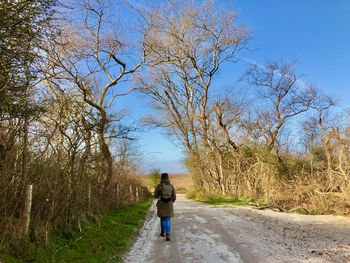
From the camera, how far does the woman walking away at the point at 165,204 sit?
7594 mm

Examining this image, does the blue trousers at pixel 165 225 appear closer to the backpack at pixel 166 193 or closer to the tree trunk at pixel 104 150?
the backpack at pixel 166 193

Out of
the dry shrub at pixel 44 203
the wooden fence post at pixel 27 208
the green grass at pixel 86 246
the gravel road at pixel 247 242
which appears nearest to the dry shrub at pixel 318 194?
the gravel road at pixel 247 242

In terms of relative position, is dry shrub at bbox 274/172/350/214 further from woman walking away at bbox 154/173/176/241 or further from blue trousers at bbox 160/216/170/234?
blue trousers at bbox 160/216/170/234

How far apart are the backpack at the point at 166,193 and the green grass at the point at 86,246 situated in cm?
157

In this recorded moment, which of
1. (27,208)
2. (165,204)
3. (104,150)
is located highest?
(104,150)

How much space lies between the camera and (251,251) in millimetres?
5984

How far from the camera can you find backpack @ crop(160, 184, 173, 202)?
7918 mm

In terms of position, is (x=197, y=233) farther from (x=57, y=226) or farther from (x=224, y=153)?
(x=224, y=153)

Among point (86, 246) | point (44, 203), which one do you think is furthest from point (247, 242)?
point (44, 203)

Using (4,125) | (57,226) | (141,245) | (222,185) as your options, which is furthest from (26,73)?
(222,185)

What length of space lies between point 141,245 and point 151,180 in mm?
38589

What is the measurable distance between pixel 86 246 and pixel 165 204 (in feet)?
8.12

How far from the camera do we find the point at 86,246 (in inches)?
246

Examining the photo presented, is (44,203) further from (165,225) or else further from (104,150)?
(104,150)
